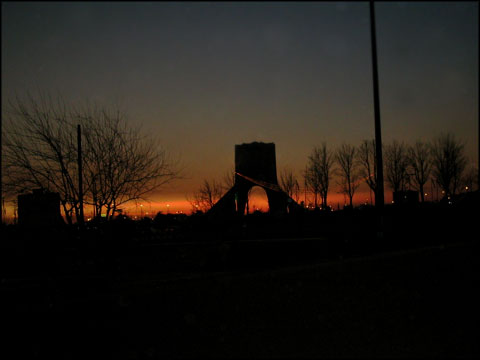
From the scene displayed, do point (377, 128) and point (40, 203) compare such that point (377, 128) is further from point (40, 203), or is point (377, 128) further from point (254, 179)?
point (254, 179)

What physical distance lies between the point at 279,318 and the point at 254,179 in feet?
112

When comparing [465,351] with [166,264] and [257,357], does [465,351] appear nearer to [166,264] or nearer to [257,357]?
[257,357]

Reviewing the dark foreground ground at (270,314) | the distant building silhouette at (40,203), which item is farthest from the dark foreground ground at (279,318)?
the distant building silhouette at (40,203)

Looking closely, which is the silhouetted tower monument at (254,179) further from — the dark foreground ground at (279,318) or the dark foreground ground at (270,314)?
the dark foreground ground at (279,318)

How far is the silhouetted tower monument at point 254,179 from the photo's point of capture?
131 ft

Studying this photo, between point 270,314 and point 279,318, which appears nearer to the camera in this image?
point 279,318

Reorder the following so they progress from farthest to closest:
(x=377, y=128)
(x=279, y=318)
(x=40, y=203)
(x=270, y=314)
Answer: (x=40, y=203), (x=377, y=128), (x=270, y=314), (x=279, y=318)

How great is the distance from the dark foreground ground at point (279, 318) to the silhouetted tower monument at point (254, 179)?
3084 centimetres

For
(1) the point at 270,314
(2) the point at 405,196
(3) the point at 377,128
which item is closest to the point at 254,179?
(2) the point at 405,196

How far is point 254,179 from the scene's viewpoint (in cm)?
4097

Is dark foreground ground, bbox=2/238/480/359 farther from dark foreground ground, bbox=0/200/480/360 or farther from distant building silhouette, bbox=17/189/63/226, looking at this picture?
distant building silhouette, bbox=17/189/63/226

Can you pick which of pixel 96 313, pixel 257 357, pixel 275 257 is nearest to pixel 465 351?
pixel 257 357

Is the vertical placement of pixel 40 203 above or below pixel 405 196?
below

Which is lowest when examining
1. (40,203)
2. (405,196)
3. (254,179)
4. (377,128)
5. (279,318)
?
(279,318)
